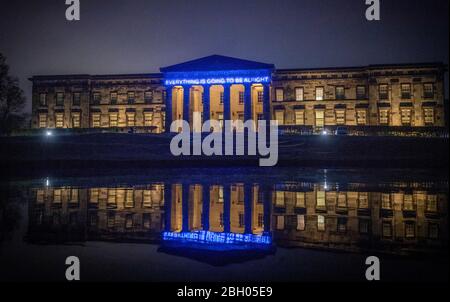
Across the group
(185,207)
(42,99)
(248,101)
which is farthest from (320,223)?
(42,99)

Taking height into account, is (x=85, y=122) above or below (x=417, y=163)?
above

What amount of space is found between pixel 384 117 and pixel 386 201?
1928 inches

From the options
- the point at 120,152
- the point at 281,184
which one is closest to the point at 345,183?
the point at 281,184

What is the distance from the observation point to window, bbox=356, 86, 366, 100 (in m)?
55.4

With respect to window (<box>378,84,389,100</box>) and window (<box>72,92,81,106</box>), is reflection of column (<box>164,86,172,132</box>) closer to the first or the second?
window (<box>72,92,81,106</box>)

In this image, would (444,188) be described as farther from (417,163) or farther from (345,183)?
(417,163)

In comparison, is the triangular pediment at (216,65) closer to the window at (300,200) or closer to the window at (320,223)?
the window at (300,200)

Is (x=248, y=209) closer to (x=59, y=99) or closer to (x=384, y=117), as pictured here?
(x=384, y=117)

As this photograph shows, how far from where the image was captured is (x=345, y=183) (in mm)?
14539

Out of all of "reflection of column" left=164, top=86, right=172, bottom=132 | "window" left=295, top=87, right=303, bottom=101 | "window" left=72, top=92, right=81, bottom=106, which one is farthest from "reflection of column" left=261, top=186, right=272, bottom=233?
"window" left=72, top=92, right=81, bottom=106

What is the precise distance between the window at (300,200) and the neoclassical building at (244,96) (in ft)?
120

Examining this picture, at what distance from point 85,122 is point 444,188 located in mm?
57995

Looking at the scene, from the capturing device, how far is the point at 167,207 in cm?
970
